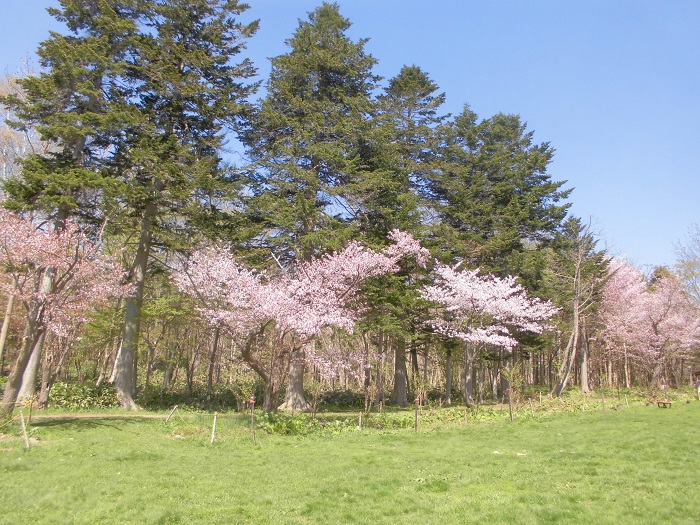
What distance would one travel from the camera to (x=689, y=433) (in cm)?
1231

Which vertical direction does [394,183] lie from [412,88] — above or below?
below

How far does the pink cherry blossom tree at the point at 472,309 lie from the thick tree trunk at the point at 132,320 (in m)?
12.8

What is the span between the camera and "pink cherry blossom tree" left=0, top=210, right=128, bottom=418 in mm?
12742

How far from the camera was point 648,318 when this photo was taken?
3284 centimetres

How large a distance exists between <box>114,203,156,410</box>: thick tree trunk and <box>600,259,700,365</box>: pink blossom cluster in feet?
91.9

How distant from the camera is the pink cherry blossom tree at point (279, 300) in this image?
15602mm

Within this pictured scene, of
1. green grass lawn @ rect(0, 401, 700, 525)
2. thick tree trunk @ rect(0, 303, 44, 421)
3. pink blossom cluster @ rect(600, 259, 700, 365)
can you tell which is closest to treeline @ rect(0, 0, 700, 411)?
thick tree trunk @ rect(0, 303, 44, 421)

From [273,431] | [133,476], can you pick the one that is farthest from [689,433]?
[133,476]

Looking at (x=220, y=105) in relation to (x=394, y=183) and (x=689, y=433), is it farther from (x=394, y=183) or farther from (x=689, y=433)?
(x=689, y=433)

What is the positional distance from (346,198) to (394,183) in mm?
2314

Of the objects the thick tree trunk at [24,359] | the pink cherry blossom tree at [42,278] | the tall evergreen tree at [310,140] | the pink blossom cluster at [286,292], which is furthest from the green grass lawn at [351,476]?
the tall evergreen tree at [310,140]

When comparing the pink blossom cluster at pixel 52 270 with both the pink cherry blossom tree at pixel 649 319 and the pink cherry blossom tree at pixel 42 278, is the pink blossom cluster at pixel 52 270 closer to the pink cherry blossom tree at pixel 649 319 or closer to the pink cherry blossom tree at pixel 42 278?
the pink cherry blossom tree at pixel 42 278

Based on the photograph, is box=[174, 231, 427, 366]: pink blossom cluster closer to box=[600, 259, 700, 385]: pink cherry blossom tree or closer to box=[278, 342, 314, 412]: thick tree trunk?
box=[278, 342, 314, 412]: thick tree trunk

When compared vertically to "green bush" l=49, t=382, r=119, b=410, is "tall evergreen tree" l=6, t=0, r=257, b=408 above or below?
above
